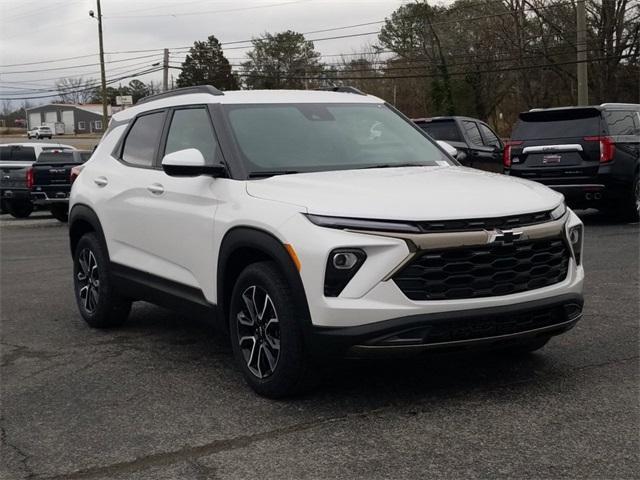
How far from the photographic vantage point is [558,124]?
516 inches

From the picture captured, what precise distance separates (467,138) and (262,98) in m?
10.8

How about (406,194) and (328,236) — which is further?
(406,194)

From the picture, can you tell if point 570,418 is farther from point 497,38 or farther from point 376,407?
point 497,38

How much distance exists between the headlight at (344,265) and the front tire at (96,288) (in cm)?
288

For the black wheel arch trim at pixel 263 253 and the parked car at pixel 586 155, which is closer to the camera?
the black wheel arch trim at pixel 263 253

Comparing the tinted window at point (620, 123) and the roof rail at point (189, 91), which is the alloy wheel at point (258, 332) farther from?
the tinted window at point (620, 123)

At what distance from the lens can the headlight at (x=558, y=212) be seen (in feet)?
14.8

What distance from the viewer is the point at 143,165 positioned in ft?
20.0

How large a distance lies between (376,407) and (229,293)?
1148 millimetres

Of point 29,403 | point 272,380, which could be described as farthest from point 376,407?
point 29,403

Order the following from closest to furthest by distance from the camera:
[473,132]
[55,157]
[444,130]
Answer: [444,130]
[473,132]
[55,157]

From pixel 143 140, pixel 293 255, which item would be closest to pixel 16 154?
pixel 143 140

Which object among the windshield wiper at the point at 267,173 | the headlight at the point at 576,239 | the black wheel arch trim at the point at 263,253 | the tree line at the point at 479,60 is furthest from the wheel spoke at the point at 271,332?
the tree line at the point at 479,60

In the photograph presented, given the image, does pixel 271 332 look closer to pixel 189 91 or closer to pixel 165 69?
pixel 189 91
